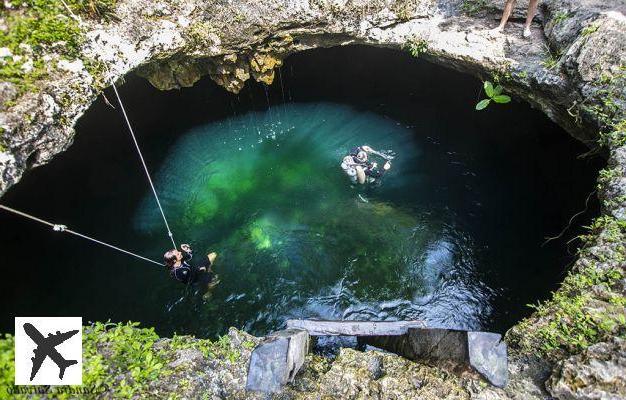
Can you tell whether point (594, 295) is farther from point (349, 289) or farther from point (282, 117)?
point (282, 117)

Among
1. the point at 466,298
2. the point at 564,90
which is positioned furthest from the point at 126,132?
the point at 564,90

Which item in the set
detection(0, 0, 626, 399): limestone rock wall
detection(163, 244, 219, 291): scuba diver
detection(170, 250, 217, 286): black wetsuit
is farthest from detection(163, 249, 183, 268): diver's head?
detection(0, 0, 626, 399): limestone rock wall

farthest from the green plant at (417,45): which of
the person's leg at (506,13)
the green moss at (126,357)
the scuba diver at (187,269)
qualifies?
the green moss at (126,357)

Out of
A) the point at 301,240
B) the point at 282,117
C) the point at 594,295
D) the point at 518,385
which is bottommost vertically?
the point at 301,240

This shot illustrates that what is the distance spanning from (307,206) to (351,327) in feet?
15.0

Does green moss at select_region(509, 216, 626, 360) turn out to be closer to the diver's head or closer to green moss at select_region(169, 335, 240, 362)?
green moss at select_region(169, 335, 240, 362)

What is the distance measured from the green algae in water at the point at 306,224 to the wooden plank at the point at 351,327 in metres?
1.55

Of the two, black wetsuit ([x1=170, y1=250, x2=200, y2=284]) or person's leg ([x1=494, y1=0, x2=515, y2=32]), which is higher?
person's leg ([x1=494, y1=0, x2=515, y2=32])

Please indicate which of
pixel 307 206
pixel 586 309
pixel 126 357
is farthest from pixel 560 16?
pixel 126 357

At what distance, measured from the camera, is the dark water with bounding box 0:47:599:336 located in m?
7.95

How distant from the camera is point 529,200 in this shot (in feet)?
31.8

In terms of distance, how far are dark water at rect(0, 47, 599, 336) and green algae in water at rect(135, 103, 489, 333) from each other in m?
0.04

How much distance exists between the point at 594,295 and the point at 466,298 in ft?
11.3

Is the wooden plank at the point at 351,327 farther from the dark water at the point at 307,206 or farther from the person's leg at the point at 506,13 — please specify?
the person's leg at the point at 506,13
